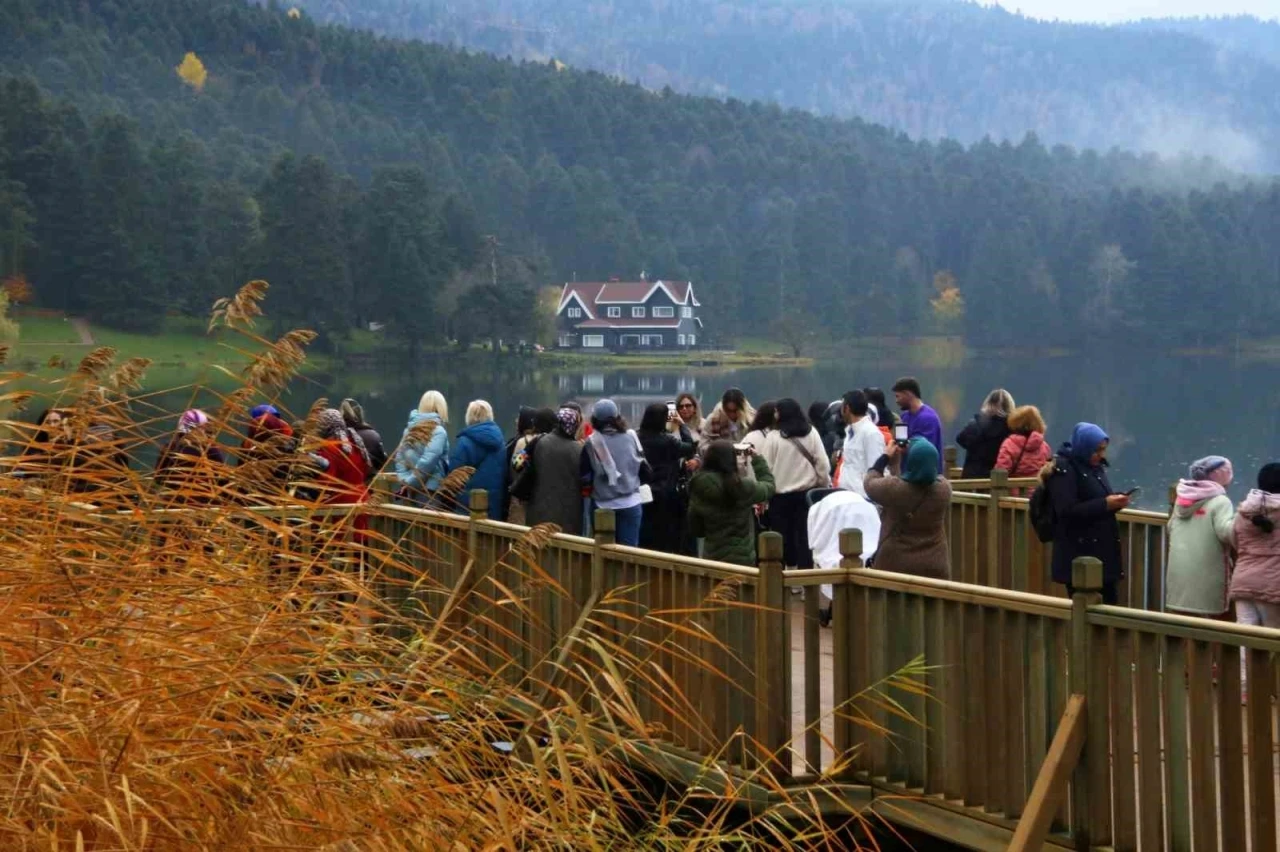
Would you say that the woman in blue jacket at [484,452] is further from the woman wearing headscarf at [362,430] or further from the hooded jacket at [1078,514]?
the hooded jacket at [1078,514]

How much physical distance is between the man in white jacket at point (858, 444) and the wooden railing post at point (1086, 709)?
17.4 feet

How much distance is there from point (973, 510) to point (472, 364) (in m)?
77.9

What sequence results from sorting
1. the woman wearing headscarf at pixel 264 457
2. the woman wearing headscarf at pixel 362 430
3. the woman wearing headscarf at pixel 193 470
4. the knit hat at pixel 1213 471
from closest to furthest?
the woman wearing headscarf at pixel 193 470
the woman wearing headscarf at pixel 264 457
the knit hat at pixel 1213 471
the woman wearing headscarf at pixel 362 430

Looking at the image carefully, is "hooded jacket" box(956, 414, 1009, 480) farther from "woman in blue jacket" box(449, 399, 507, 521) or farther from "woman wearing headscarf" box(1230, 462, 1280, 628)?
"woman wearing headscarf" box(1230, 462, 1280, 628)

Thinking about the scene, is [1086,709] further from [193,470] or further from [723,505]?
[723,505]

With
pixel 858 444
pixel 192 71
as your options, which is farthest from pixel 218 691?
pixel 192 71

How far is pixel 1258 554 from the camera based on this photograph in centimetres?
759

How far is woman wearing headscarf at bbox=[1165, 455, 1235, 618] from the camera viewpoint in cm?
796

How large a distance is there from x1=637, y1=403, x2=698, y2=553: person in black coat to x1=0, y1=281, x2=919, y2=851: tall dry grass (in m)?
6.04

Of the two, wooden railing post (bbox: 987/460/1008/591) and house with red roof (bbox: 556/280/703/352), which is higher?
house with red roof (bbox: 556/280/703/352)

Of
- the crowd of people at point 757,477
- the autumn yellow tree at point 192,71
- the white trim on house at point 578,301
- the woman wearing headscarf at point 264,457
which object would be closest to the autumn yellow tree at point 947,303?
the white trim on house at point 578,301

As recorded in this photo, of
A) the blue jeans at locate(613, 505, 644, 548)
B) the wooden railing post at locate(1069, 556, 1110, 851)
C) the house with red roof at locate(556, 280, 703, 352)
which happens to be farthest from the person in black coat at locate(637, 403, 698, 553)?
the house with red roof at locate(556, 280, 703, 352)

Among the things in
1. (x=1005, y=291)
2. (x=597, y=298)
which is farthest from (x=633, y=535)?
(x=1005, y=291)

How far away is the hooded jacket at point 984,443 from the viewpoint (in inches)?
463
